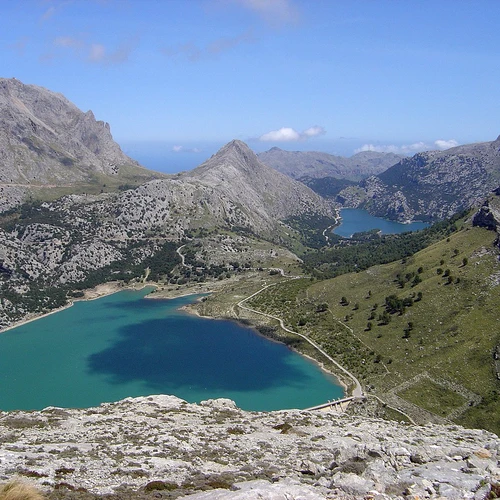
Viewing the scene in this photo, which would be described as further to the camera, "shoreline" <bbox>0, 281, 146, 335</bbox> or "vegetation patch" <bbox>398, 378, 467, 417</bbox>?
"shoreline" <bbox>0, 281, 146, 335</bbox>

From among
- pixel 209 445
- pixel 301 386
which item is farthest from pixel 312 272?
pixel 209 445

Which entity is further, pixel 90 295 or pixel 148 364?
pixel 90 295

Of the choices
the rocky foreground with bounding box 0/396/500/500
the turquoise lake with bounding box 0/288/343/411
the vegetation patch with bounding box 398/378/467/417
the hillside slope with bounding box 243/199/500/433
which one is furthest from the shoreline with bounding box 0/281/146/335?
the vegetation patch with bounding box 398/378/467/417

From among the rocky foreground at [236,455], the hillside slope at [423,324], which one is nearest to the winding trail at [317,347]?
the hillside slope at [423,324]

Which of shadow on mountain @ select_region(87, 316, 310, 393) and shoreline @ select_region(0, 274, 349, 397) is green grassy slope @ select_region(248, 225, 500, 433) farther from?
shadow on mountain @ select_region(87, 316, 310, 393)

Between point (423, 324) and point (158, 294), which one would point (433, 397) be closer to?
point (423, 324)

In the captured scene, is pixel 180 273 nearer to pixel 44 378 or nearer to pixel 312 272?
pixel 312 272

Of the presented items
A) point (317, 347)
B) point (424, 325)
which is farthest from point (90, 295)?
point (424, 325)
